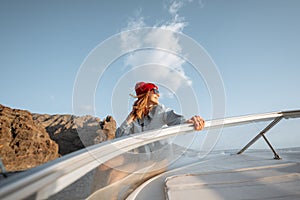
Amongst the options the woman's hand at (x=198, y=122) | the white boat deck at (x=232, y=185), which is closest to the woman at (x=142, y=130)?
the woman's hand at (x=198, y=122)

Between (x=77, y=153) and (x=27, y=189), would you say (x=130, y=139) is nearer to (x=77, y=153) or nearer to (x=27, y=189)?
(x=77, y=153)

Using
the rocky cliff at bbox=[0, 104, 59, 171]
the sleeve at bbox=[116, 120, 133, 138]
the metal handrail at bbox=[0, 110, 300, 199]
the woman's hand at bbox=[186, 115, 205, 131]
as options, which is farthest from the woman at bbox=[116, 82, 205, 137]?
the rocky cliff at bbox=[0, 104, 59, 171]

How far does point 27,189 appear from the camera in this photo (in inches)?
11.5

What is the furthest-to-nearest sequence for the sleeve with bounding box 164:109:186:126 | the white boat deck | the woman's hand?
the sleeve with bounding box 164:109:186:126
the woman's hand
the white boat deck

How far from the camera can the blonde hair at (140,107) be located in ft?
5.36

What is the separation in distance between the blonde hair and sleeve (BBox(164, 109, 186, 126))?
7.6 inches

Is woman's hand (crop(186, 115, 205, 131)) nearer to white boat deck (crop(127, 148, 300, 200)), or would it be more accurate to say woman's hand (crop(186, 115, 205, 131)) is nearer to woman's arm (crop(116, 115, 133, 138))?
white boat deck (crop(127, 148, 300, 200))

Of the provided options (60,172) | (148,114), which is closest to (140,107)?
(148,114)

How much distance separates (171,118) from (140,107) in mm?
305

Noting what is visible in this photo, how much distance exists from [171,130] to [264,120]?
1009mm

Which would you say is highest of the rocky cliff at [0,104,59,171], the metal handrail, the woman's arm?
the rocky cliff at [0,104,59,171]

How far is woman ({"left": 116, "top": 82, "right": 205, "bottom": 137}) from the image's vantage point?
1591mm

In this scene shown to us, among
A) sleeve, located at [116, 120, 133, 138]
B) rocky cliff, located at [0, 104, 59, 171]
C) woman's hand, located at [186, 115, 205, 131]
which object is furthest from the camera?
rocky cliff, located at [0, 104, 59, 171]

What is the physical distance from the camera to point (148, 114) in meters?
1.71
